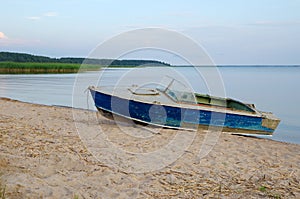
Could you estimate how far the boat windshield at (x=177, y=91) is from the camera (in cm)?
921

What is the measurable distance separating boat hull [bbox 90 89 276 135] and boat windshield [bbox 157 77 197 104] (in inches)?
20.9

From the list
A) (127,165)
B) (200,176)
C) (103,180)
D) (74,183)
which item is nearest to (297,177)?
(200,176)

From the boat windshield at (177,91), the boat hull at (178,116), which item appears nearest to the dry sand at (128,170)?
the boat hull at (178,116)

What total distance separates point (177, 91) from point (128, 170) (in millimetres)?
5166

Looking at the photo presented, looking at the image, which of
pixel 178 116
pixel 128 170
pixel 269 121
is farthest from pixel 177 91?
pixel 128 170

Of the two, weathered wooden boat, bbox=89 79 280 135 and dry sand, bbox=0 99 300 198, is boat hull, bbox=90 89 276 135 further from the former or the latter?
dry sand, bbox=0 99 300 198

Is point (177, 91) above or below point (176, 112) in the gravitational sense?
above

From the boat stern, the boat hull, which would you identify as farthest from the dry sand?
the boat stern

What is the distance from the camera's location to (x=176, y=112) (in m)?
8.73

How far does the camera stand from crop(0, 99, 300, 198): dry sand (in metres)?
3.90

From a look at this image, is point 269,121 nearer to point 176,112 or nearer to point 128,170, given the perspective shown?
point 176,112

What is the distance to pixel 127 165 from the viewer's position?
510cm

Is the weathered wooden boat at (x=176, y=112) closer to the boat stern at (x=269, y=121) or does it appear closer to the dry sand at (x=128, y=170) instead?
the boat stern at (x=269, y=121)

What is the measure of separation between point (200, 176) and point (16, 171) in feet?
8.69
